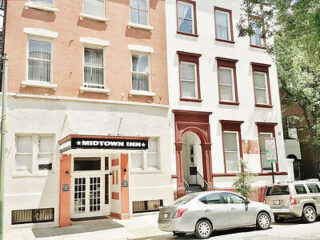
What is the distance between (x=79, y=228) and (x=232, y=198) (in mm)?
6504

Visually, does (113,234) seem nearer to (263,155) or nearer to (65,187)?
(65,187)

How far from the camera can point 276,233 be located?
11.6m

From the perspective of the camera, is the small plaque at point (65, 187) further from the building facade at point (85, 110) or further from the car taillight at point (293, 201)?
the car taillight at point (293, 201)

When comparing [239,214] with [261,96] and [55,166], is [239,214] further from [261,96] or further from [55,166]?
[261,96]

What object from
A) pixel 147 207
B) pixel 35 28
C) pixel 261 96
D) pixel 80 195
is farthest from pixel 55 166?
pixel 261 96

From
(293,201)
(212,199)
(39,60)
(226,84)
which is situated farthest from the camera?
(226,84)

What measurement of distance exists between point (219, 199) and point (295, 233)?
280cm

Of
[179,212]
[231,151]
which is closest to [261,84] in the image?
[231,151]

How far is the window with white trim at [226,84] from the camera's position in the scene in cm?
2023

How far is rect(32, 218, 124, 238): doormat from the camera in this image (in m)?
13.0

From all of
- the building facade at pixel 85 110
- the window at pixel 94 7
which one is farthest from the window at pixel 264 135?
the window at pixel 94 7

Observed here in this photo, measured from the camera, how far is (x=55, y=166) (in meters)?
14.8

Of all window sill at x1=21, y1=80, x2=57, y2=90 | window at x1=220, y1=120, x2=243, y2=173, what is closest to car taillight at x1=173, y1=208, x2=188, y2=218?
window sill at x1=21, y1=80, x2=57, y2=90

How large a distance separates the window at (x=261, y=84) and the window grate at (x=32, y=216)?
558 inches
